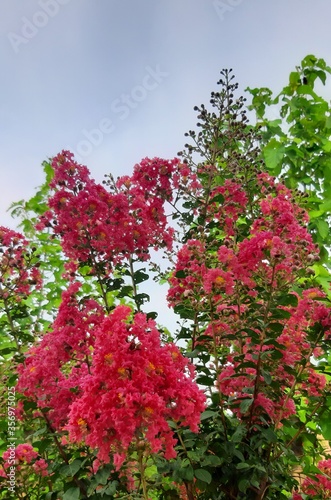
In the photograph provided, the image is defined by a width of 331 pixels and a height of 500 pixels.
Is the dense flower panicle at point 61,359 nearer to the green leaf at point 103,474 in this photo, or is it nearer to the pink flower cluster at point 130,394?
the green leaf at point 103,474

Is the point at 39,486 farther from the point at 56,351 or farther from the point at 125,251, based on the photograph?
the point at 125,251

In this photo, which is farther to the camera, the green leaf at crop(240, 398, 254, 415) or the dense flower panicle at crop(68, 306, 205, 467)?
the green leaf at crop(240, 398, 254, 415)

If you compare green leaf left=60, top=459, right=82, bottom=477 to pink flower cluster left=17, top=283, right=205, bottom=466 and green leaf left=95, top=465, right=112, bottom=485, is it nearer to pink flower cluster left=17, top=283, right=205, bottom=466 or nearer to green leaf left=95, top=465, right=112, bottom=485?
green leaf left=95, top=465, right=112, bottom=485

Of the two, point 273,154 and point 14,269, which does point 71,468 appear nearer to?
point 14,269

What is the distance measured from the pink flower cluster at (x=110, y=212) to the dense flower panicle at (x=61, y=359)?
45cm

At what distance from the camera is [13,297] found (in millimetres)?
2770

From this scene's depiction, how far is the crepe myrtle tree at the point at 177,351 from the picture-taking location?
64.9 inches

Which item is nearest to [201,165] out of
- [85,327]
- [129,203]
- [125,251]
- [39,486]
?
[129,203]

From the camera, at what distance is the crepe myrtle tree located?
1.65m

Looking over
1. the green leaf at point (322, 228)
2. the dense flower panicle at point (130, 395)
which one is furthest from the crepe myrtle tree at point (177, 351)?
the green leaf at point (322, 228)

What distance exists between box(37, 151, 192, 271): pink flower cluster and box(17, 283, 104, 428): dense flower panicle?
Result: 448 mm

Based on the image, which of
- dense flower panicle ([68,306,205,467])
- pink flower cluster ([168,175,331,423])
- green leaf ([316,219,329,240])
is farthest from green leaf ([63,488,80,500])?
green leaf ([316,219,329,240])

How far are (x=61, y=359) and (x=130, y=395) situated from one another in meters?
0.90

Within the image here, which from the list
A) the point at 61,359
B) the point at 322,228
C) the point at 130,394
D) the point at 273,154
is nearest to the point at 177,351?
the point at 130,394
